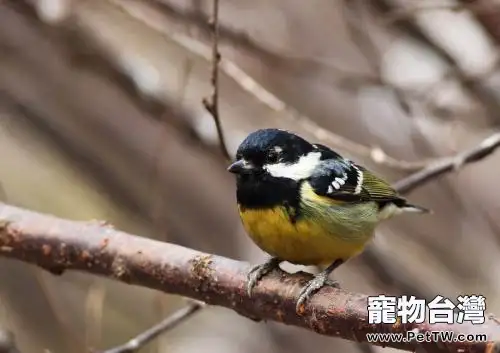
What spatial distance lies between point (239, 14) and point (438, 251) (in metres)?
1.49

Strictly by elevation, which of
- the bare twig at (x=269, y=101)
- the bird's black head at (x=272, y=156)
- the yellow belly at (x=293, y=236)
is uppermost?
Answer: the bare twig at (x=269, y=101)

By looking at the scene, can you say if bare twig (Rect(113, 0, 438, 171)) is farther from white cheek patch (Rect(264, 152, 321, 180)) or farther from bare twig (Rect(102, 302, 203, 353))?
bare twig (Rect(102, 302, 203, 353))

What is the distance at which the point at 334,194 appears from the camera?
6.22ft

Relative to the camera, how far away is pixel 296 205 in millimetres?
1784

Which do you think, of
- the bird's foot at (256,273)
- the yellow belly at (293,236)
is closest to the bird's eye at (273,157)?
the yellow belly at (293,236)

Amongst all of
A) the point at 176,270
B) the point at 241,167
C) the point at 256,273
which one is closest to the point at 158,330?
the point at 176,270

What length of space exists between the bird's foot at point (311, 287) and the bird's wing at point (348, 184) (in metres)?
0.29

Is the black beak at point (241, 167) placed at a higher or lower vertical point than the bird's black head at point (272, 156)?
lower

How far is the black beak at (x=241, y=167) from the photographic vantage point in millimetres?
1821

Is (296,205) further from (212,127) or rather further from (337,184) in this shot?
(212,127)

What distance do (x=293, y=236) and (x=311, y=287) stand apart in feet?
0.67

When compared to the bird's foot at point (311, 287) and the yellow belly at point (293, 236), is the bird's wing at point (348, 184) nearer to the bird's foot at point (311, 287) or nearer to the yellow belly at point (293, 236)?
the yellow belly at point (293, 236)

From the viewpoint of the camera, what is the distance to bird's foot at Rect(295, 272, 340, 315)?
1.55 m

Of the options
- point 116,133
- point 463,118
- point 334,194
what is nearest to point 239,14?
point 116,133
